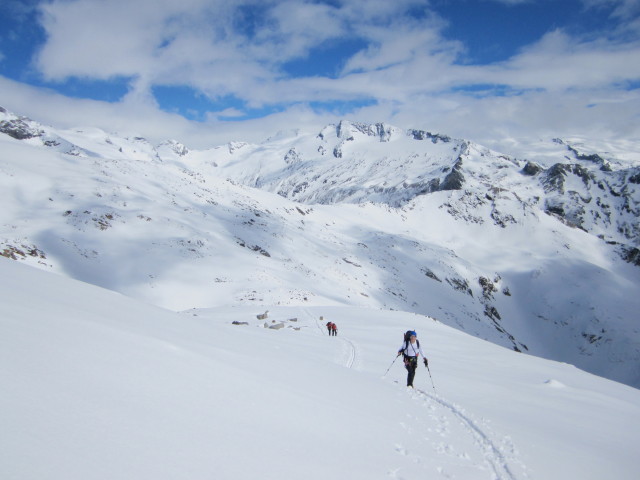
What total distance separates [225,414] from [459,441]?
5397 millimetres

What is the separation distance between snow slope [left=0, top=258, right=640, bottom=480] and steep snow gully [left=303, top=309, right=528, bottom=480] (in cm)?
4

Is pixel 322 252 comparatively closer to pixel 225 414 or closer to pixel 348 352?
pixel 348 352

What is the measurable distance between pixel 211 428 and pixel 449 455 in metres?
4.79

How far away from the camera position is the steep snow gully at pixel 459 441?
679 cm

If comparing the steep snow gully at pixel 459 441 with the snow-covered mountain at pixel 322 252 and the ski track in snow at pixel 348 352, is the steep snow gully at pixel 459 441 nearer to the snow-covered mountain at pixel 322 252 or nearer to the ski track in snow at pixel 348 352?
the ski track in snow at pixel 348 352

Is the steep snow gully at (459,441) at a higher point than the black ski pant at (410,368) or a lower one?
lower

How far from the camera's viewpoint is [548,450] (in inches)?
323

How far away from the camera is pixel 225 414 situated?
5238mm

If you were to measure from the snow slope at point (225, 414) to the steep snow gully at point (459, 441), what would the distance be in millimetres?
38

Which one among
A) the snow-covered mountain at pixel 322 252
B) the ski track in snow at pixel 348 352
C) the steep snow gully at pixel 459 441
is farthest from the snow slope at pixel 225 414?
the snow-covered mountain at pixel 322 252

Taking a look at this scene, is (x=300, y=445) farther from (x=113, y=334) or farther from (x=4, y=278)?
(x=4, y=278)

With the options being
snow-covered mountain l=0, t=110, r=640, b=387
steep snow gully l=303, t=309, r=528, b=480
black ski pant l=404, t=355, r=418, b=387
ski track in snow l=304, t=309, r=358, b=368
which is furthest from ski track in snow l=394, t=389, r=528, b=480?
snow-covered mountain l=0, t=110, r=640, b=387

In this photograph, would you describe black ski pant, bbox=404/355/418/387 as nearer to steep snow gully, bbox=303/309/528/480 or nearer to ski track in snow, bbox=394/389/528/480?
ski track in snow, bbox=394/389/528/480

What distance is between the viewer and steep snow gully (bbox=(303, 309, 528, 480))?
6.79 m
